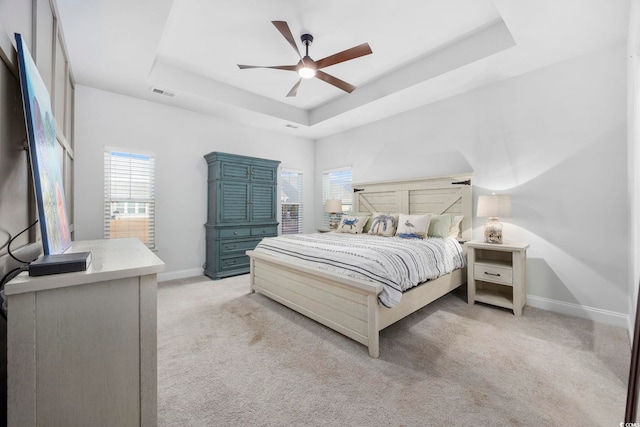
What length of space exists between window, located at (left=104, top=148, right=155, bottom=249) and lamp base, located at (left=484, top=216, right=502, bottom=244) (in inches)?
190

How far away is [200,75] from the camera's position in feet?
12.8

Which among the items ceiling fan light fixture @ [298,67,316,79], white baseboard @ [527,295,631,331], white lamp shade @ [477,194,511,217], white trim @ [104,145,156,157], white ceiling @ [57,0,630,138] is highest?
white ceiling @ [57,0,630,138]

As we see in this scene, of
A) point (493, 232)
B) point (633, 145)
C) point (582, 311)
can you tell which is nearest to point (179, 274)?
point (493, 232)

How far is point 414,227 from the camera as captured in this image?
3676 mm

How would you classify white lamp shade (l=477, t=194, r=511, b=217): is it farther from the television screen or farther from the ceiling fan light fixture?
the television screen

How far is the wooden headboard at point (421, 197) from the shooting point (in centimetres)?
377

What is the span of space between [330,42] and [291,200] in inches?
136

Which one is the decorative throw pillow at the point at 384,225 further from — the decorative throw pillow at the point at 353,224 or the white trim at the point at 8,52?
the white trim at the point at 8,52

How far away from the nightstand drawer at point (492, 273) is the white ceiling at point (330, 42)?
238 centimetres

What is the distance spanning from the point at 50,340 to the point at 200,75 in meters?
3.96

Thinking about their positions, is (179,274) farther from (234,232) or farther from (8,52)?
(8,52)

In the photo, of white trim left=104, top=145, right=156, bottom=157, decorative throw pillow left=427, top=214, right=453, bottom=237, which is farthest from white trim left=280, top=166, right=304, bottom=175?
decorative throw pillow left=427, top=214, right=453, bottom=237

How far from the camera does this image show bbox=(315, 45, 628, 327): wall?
276cm

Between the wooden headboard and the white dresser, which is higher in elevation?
the wooden headboard
